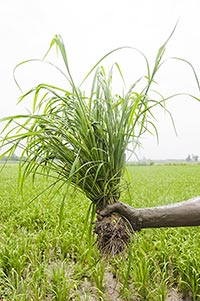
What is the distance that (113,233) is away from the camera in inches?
44.2

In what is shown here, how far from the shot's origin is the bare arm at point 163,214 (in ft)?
3.58

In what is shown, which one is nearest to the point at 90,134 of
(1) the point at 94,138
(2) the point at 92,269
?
(1) the point at 94,138

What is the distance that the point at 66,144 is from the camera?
3.61 feet

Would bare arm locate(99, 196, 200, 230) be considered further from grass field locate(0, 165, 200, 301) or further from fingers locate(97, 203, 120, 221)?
grass field locate(0, 165, 200, 301)

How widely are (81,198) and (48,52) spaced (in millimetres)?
3879

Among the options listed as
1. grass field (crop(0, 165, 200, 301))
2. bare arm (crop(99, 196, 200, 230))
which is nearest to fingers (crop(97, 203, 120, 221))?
bare arm (crop(99, 196, 200, 230))

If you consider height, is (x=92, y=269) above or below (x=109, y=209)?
below

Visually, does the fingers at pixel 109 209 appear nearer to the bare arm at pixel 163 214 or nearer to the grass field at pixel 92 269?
the bare arm at pixel 163 214

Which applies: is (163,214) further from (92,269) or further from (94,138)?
(92,269)

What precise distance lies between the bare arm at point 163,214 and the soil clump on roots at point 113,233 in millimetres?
23

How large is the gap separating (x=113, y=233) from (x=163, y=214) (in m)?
0.18

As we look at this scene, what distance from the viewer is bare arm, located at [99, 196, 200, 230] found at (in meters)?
1.09

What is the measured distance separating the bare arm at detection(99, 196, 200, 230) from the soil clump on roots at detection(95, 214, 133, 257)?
0.02 metres

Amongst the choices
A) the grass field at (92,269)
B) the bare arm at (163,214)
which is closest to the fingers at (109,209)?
the bare arm at (163,214)
